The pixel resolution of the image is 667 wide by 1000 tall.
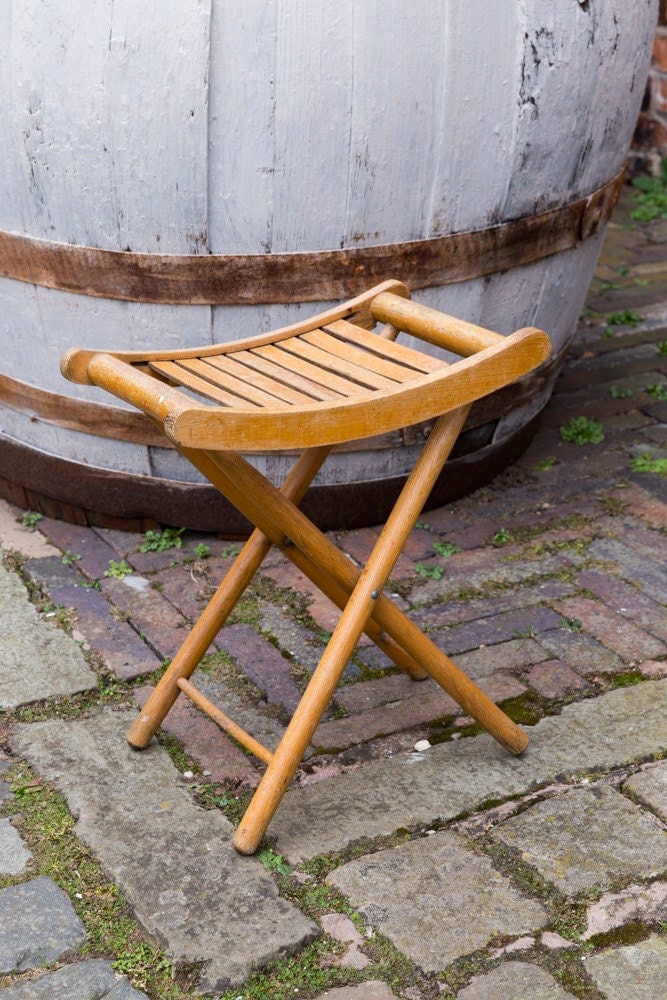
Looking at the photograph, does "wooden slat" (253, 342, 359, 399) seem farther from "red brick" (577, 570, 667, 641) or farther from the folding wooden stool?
"red brick" (577, 570, 667, 641)

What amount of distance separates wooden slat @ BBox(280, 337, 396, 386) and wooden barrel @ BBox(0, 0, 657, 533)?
416 mm

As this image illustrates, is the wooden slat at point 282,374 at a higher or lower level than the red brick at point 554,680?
higher

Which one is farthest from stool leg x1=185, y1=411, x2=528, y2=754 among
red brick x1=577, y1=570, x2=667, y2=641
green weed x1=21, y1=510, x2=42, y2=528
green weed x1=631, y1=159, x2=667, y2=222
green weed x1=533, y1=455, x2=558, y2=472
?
green weed x1=631, y1=159, x2=667, y2=222

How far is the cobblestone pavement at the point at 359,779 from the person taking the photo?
74.7 inches

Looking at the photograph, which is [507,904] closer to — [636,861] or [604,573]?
[636,861]

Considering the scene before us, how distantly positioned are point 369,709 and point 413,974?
0.72m

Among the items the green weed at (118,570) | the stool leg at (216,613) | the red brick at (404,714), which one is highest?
the stool leg at (216,613)

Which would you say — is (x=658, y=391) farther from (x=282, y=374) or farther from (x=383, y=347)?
(x=282, y=374)

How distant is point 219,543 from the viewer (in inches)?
122

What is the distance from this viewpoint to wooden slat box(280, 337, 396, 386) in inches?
82.1

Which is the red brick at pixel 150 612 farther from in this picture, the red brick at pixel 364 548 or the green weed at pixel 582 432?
the green weed at pixel 582 432

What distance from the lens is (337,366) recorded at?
7.11ft

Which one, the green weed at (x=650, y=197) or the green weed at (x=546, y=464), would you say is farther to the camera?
the green weed at (x=650, y=197)

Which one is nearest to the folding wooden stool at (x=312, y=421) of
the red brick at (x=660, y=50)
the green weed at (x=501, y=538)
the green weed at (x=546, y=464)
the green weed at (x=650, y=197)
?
the green weed at (x=501, y=538)
